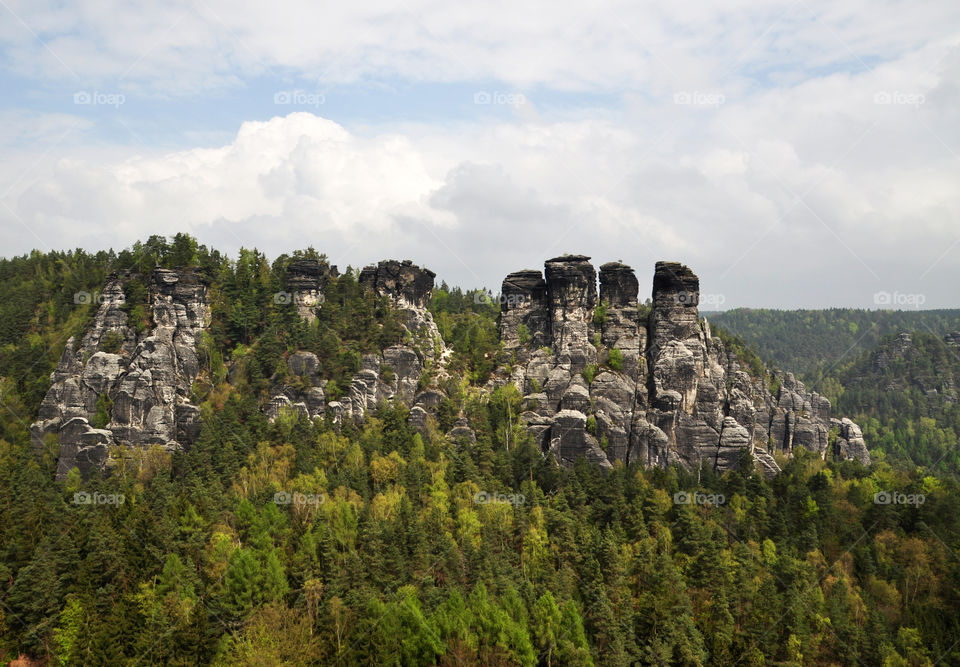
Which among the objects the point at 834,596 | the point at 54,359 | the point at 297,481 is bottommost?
the point at 834,596

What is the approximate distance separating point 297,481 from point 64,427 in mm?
31983

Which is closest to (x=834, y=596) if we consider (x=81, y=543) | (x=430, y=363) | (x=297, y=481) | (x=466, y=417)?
(x=466, y=417)

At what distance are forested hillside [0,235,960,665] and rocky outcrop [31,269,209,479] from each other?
268cm

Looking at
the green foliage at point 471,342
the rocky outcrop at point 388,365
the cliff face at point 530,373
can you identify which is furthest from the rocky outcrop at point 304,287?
the green foliage at point 471,342

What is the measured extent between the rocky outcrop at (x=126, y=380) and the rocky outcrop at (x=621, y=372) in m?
42.5

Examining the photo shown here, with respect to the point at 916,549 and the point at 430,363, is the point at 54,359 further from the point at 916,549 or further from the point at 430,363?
the point at 916,549

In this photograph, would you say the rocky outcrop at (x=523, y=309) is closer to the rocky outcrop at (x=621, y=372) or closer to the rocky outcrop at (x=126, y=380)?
the rocky outcrop at (x=621, y=372)

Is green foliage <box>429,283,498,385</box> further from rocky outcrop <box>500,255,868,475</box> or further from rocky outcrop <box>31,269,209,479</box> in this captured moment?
rocky outcrop <box>31,269,209,479</box>

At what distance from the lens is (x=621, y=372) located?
89.8m

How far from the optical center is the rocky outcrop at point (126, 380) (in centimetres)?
7912

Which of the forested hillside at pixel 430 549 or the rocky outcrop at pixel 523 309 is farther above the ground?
the rocky outcrop at pixel 523 309

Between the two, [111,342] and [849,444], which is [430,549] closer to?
[111,342]

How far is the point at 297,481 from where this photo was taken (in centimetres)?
6769

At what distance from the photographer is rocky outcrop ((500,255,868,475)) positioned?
84.0 m
